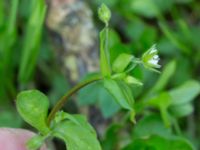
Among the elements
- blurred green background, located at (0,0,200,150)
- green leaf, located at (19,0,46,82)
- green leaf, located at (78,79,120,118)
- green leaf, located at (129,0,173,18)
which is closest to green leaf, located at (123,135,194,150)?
blurred green background, located at (0,0,200,150)

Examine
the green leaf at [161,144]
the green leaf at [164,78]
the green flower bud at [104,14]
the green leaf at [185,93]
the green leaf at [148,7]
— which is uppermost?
the green flower bud at [104,14]

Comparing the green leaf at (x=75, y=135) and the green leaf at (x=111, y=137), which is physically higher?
the green leaf at (x=75, y=135)

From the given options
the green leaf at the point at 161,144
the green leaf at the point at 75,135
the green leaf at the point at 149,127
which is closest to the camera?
the green leaf at the point at 75,135

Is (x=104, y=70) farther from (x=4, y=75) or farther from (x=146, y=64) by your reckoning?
(x=4, y=75)

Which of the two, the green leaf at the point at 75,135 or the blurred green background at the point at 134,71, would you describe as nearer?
the green leaf at the point at 75,135

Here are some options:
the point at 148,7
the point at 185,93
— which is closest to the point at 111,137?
the point at 185,93

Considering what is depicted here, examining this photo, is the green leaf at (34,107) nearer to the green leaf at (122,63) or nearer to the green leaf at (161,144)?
the green leaf at (122,63)

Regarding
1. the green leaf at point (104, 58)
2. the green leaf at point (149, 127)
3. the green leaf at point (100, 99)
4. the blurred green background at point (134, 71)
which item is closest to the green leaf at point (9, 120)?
the blurred green background at point (134, 71)

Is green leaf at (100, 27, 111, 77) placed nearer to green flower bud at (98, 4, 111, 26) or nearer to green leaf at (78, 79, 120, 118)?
green flower bud at (98, 4, 111, 26)
